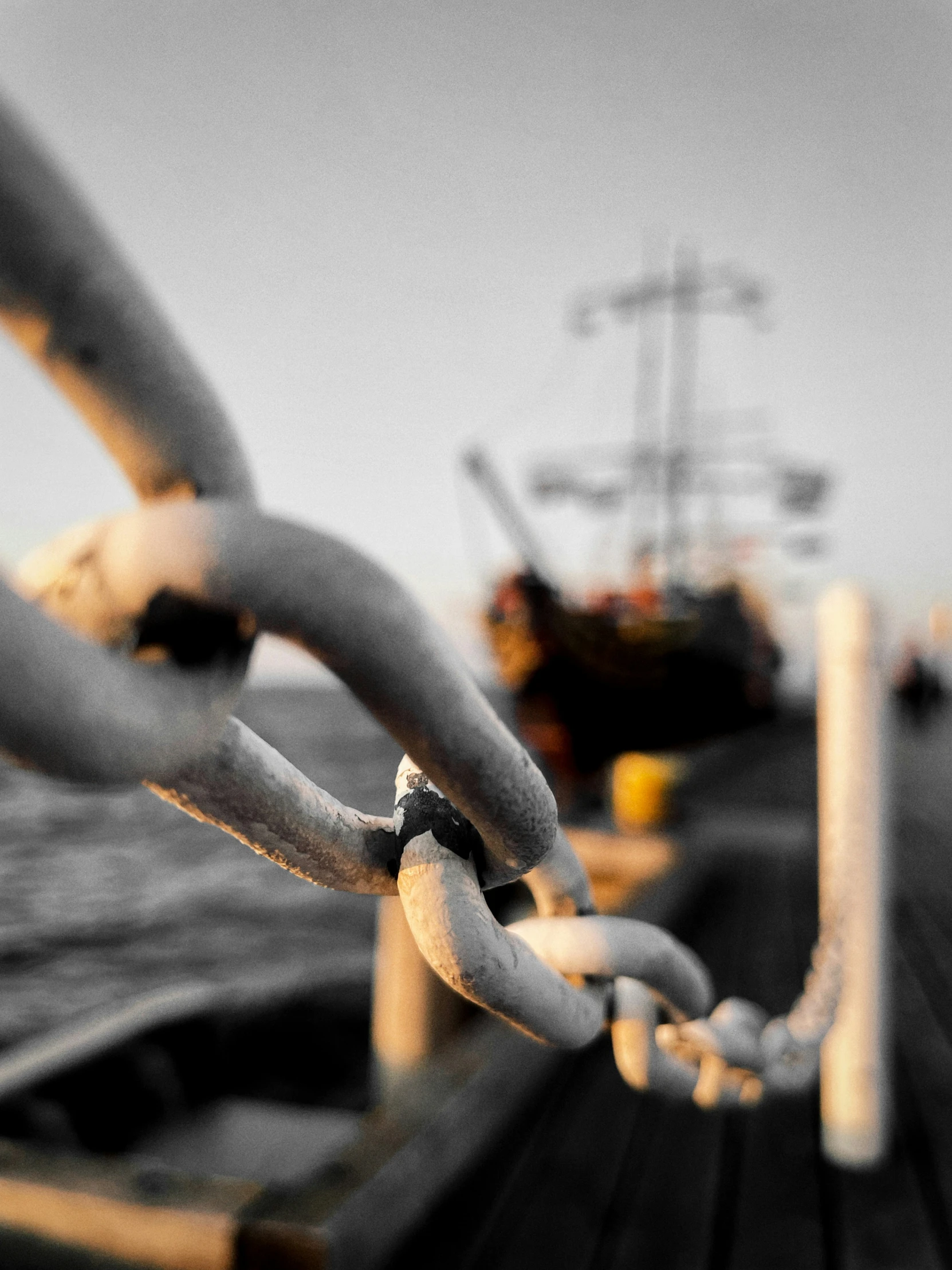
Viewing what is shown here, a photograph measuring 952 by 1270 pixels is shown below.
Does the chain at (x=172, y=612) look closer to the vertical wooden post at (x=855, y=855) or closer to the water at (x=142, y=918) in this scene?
the vertical wooden post at (x=855, y=855)

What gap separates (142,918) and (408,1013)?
16243 millimetres

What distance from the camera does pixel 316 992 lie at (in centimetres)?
812

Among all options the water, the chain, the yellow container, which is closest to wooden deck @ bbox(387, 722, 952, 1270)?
the chain

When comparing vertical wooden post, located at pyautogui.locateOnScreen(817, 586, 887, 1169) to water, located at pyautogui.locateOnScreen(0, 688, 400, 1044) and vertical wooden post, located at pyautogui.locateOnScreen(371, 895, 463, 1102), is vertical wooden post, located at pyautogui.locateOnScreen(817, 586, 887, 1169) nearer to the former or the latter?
vertical wooden post, located at pyautogui.locateOnScreen(371, 895, 463, 1102)

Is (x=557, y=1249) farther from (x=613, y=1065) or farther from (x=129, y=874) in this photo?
(x=129, y=874)

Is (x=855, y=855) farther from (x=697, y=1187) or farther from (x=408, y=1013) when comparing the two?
(x=408, y=1013)

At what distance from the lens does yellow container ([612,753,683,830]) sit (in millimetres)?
7922

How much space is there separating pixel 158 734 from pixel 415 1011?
14.2 feet

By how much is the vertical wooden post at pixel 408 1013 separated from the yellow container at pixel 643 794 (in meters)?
3.79

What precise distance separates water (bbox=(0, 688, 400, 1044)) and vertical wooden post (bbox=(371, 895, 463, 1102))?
2798mm

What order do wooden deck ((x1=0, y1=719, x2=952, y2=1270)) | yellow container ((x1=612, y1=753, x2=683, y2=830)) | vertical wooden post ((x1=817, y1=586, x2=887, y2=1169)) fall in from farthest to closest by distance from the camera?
yellow container ((x1=612, y1=753, x2=683, y2=830)) < vertical wooden post ((x1=817, y1=586, x2=887, y2=1169)) < wooden deck ((x1=0, y1=719, x2=952, y2=1270))

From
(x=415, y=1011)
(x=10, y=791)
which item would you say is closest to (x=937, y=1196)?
(x=415, y=1011)

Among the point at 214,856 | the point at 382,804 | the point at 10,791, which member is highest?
the point at 214,856

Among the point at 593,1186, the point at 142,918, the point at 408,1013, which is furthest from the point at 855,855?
the point at 142,918
